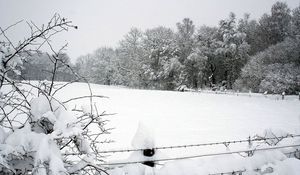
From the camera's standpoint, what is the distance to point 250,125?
1631cm

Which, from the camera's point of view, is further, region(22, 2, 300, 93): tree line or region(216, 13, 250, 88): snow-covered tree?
region(216, 13, 250, 88): snow-covered tree

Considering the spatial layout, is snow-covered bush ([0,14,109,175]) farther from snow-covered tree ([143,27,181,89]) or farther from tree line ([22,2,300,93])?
snow-covered tree ([143,27,181,89])

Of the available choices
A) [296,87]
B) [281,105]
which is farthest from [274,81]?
[281,105]

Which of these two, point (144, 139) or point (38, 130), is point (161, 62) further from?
point (38, 130)

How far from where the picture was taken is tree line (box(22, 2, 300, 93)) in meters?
37.8

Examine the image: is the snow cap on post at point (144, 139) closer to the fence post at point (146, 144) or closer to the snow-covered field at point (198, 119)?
the fence post at point (146, 144)

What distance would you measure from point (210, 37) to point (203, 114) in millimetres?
32627

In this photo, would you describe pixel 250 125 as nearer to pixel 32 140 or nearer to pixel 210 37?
pixel 32 140

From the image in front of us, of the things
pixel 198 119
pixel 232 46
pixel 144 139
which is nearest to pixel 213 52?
pixel 232 46

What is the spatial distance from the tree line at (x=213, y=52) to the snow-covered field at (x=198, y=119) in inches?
418

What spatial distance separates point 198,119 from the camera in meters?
18.8

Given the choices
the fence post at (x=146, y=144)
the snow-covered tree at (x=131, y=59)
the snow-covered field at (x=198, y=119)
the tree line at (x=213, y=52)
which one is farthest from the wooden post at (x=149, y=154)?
the snow-covered tree at (x=131, y=59)

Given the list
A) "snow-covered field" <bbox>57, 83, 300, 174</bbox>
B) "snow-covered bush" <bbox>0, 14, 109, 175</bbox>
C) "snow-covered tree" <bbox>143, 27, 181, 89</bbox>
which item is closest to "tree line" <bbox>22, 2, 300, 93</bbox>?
"snow-covered tree" <bbox>143, 27, 181, 89</bbox>

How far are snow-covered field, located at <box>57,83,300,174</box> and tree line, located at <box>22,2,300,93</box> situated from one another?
1061cm
